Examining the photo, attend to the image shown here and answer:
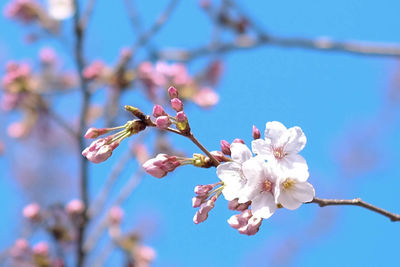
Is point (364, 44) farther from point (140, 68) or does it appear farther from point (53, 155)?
point (53, 155)

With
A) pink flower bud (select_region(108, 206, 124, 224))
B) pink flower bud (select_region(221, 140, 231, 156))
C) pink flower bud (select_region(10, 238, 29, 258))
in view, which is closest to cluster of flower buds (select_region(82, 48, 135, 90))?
pink flower bud (select_region(108, 206, 124, 224))

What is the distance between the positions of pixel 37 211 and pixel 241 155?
1958 mm

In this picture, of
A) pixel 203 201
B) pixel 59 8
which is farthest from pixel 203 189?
pixel 59 8

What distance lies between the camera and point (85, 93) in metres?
2.81

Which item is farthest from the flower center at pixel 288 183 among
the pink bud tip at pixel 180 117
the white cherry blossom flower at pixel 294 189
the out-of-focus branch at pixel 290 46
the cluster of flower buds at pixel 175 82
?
the cluster of flower buds at pixel 175 82

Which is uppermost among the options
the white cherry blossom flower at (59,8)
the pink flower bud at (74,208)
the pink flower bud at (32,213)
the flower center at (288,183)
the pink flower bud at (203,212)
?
the white cherry blossom flower at (59,8)

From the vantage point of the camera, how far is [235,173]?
986mm

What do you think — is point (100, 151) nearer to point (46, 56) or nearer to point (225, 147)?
point (225, 147)

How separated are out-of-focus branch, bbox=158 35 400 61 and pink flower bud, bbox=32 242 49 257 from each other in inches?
53.0

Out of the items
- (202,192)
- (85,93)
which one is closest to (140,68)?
(85,93)

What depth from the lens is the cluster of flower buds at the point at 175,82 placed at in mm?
3234

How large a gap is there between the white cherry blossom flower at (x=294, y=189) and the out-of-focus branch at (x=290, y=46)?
1.66 meters

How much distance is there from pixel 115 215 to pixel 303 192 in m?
2.13

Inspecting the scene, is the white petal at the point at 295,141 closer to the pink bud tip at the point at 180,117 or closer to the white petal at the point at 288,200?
the white petal at the point at 288,200
